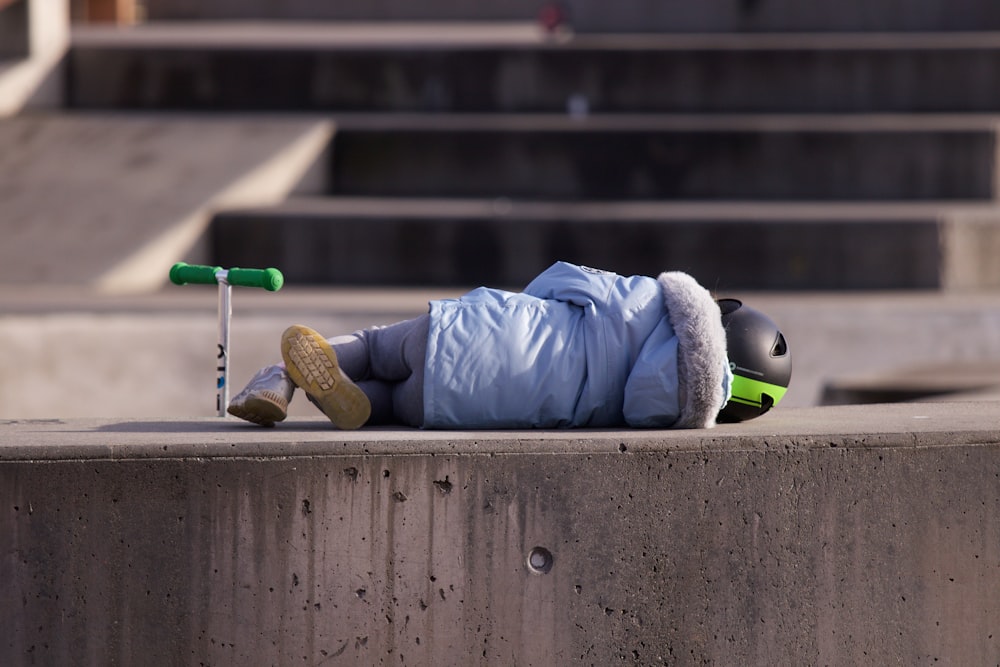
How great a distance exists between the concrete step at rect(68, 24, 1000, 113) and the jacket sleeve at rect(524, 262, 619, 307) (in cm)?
761

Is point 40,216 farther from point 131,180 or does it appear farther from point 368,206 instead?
point 368,206

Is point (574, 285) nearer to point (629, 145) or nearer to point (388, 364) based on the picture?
point (388, 364)

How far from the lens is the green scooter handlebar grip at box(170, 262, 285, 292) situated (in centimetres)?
365

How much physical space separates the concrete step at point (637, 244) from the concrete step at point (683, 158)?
653mm

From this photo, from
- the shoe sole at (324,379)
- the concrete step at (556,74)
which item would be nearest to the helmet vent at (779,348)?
the shoe sole at (324,379)

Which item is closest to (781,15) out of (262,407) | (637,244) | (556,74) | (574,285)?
(556,74)

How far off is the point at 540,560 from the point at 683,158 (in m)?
7.16

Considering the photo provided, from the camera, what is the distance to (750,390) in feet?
12.3

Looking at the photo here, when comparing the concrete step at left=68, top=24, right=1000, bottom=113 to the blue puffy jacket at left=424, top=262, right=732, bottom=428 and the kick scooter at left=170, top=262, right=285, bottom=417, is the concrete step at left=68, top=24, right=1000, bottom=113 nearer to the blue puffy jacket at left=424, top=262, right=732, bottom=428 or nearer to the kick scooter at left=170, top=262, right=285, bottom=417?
the blue puffy jacket at left=424, top=262, right=732, bottom=428

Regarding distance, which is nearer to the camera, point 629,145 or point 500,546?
point 500,546

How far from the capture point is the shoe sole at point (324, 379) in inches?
142

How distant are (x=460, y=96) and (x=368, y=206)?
2.18 metres

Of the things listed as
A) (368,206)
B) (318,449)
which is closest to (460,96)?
(368,206)

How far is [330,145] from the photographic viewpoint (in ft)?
35.5
